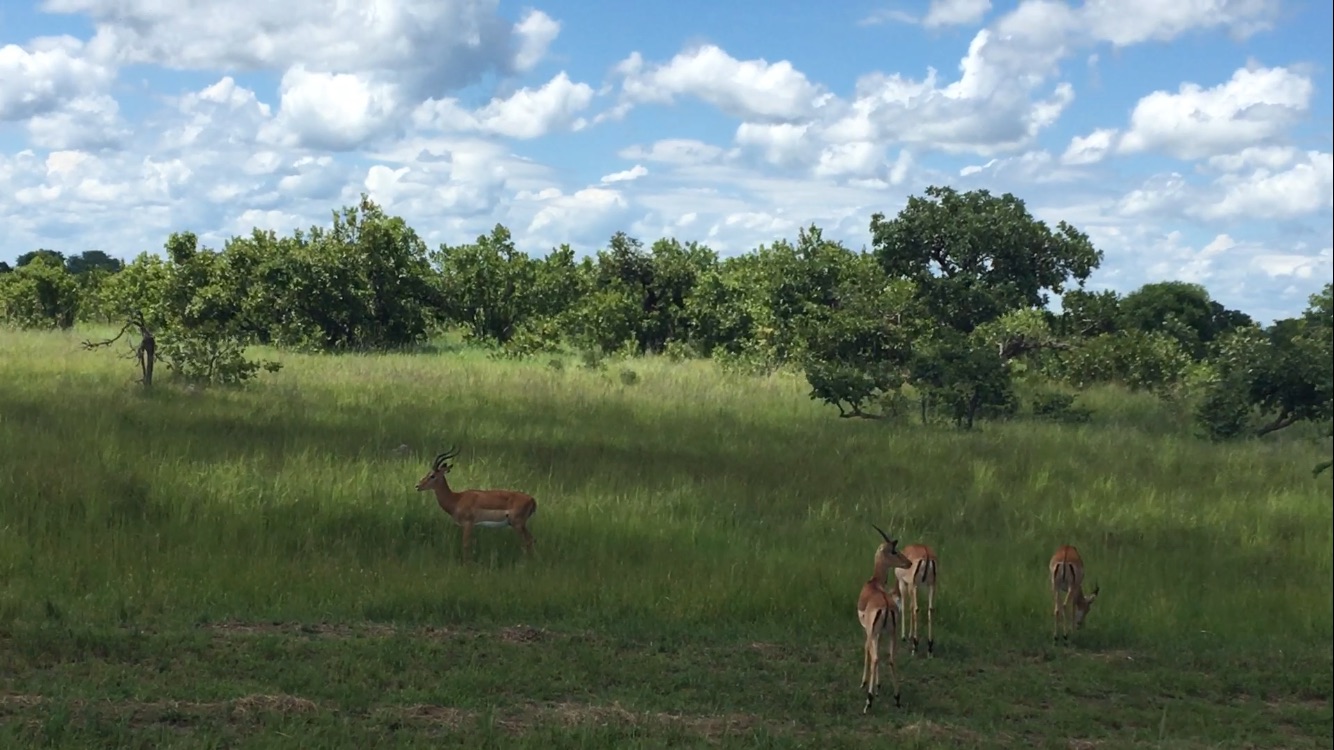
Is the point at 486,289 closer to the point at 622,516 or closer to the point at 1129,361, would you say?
the point at 1129,361

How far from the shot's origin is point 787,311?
83.5ft

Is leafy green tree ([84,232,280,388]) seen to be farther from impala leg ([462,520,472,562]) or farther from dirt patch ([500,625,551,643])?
dirt patch ([500,625,551,643])

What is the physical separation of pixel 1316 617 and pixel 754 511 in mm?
4714

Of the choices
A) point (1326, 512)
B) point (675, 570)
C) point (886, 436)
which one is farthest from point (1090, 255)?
point (675, 570)

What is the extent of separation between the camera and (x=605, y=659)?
Answer: 6.57m

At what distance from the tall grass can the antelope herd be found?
0.23 m

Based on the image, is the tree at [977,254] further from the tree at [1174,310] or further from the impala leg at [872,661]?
the impala leg at [872,661]

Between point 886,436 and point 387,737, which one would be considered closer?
point 387,737

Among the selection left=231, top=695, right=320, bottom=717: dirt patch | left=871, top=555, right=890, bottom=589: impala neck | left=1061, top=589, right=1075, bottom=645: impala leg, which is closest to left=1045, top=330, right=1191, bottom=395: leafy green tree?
left=1061, top=589, right=1075, bottom=645: impala leg

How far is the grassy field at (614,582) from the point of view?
5695 millimetres

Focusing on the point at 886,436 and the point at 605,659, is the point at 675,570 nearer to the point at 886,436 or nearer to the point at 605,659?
the point at 605,659

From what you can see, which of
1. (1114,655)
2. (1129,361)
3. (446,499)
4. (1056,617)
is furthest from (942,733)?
(1129,361)

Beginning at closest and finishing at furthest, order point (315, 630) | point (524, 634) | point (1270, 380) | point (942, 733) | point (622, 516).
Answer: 1. point (942, 733)
2. point (315, 630)
3. point (524, 634)
4. point (622, 516)
5. point (1270, 380)

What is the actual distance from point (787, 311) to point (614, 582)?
1771 centimetres
